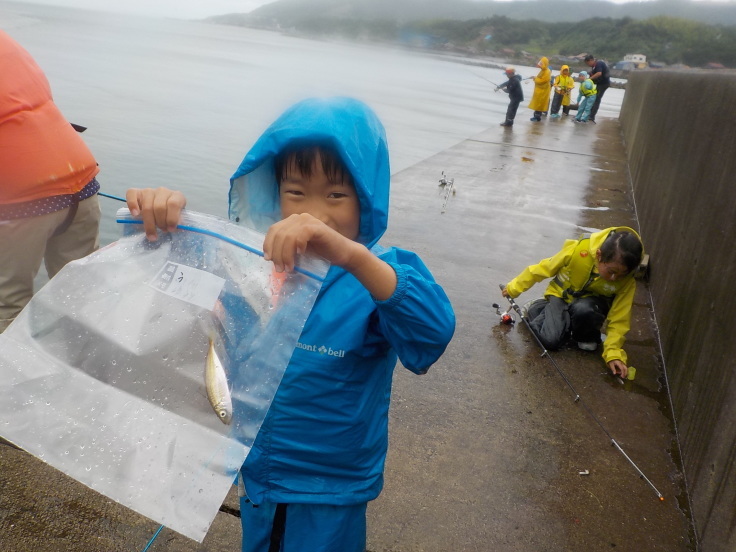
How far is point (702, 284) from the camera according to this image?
11.6 ft

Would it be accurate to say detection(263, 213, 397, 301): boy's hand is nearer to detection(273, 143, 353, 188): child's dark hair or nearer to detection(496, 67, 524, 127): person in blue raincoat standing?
detection(273, 143, 353, 188): child's dark hair

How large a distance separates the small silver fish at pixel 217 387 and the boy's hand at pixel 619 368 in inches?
129

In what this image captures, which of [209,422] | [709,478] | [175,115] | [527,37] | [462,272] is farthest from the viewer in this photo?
[527,37]

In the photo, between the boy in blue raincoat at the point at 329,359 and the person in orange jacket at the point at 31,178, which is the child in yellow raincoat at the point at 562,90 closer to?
the person in orange jacket at the point at 31,178

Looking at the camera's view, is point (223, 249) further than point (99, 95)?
No

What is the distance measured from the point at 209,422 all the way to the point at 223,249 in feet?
1.24

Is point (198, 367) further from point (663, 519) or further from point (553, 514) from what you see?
point (663, 519)

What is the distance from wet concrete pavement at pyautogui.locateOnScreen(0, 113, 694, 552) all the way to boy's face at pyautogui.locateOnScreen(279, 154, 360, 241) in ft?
4.84

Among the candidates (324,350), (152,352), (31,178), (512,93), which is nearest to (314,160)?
(324,350)

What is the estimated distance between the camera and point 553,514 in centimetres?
266

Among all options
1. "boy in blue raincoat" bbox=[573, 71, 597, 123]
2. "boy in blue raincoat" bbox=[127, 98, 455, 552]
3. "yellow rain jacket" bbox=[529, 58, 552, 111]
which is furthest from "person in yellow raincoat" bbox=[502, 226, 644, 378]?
"boy in blue raincoat" bbox=[573, 71, 597, 123]

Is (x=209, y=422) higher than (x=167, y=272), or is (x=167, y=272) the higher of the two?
(x=167, y=272)

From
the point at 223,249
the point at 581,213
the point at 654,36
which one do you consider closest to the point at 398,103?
the point at 581,213

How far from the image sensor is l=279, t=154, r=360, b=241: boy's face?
160cm
